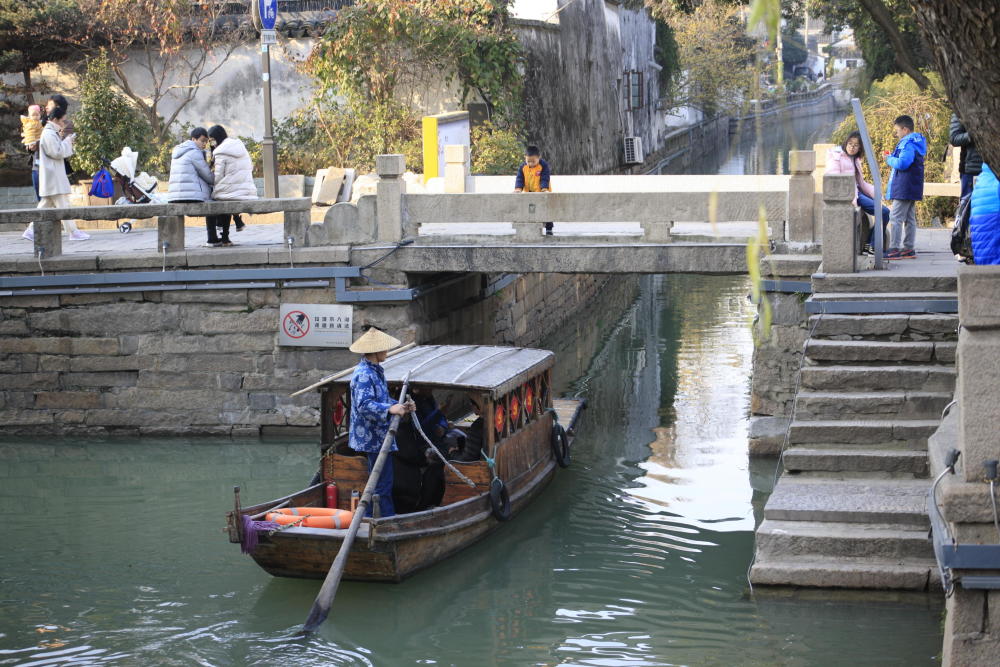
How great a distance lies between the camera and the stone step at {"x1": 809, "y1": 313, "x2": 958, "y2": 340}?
9547 mm

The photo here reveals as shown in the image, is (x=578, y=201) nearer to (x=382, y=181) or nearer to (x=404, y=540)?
(x=382, y=181)

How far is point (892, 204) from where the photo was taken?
12.1 metres

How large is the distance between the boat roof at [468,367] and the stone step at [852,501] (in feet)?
8.08

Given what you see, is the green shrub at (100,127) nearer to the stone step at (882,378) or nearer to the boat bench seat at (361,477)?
the boat bench seat at (361,477)

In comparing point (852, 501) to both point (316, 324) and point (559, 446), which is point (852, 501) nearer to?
point (559, 446)

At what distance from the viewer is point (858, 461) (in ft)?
28.8

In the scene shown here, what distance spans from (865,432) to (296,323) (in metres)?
6.30

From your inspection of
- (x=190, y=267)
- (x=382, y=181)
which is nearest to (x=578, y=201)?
(x=382, y=181)

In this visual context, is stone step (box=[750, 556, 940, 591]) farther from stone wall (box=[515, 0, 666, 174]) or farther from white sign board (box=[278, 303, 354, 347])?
stone wall (box=[515, 0, 666, 174])

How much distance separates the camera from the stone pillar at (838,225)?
34.3 ft

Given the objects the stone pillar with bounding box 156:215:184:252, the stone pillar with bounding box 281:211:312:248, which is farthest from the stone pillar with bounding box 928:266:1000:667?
the stone pillar with bounding box 156:215:184:252

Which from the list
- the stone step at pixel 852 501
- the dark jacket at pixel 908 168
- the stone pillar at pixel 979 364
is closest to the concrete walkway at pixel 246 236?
the dark jacket at pixel 908 168

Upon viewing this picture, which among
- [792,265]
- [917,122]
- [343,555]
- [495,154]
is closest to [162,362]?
[343,555]

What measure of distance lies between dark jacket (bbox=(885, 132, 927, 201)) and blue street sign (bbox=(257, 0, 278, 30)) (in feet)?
23.3
